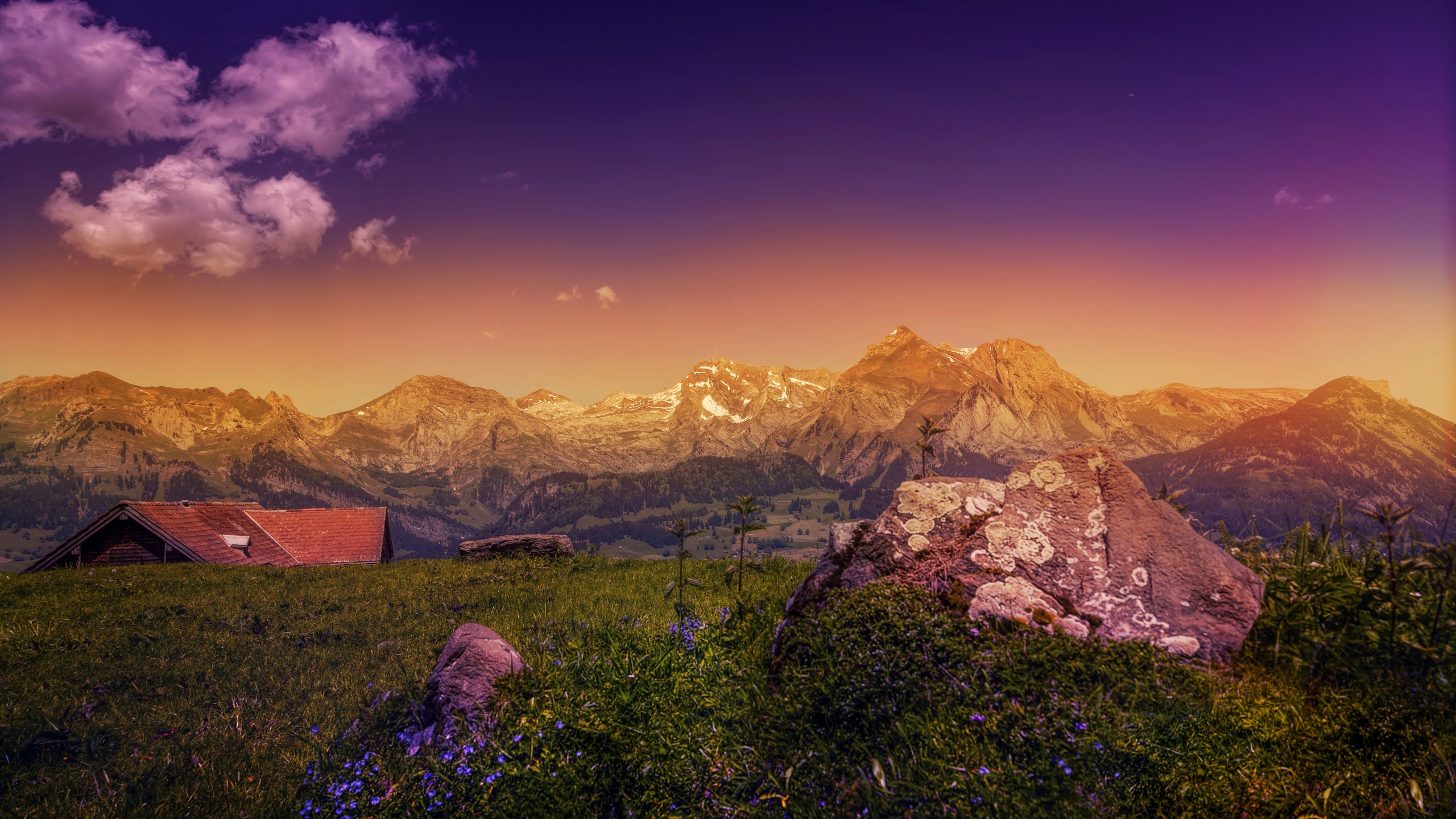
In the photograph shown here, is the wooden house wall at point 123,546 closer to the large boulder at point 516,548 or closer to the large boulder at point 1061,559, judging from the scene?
the large boulder at point 516,548

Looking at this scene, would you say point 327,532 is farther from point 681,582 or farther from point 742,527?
point 681,582

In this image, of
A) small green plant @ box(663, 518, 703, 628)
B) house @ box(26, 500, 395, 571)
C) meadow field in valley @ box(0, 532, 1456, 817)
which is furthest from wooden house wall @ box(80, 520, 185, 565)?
small green plant @ box(663, 518, 703, 628)

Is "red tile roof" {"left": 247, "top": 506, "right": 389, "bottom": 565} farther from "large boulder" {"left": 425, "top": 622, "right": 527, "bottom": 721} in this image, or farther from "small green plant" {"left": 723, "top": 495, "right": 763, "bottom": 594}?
"large boulder" {"left": 425, "top": 622, "right": 527, "bottom": 721}

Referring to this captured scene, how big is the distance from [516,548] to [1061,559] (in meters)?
18.9

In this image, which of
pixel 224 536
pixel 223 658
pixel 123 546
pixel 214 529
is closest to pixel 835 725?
pixel 223 658

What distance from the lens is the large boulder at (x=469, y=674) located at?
24.3ft

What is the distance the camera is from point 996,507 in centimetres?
882

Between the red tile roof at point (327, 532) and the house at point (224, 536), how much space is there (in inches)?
2.0

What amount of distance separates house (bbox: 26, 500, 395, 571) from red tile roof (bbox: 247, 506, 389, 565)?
0.16ft

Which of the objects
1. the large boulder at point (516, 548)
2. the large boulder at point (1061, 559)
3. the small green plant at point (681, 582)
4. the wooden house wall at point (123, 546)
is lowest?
the wooden house wall at point (123, 546)

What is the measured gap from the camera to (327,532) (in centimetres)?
4478

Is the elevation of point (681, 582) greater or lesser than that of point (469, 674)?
greater

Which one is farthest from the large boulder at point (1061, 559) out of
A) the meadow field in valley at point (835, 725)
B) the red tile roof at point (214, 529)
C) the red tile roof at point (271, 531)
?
the red tile roof at point (271, 531)

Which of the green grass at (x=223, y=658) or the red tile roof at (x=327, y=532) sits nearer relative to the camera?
the green grass at (x=223, y=658)
